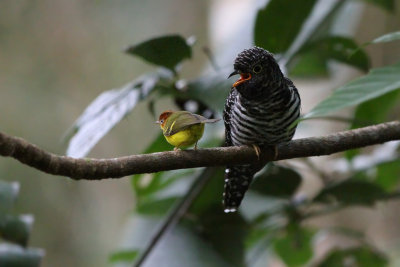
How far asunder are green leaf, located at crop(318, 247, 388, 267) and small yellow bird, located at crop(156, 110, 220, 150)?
159 centimetres

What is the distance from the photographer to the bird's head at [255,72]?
1912 millimetres

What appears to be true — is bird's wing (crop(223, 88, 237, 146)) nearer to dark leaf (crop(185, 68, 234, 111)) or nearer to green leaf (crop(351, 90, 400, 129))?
dark leaf (crop(185, 68, 234, 111))

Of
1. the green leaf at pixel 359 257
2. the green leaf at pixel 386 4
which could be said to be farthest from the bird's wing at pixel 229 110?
the green leaf at pixel 386 4

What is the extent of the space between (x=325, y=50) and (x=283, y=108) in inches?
34.0

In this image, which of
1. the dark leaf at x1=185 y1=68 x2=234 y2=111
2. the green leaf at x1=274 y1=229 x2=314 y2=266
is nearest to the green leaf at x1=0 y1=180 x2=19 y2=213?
the dark leaf at x1=185 y1=68 x2=234 y2=111

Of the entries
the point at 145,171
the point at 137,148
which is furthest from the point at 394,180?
the point at 137,148

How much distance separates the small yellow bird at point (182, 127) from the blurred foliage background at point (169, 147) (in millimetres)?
532

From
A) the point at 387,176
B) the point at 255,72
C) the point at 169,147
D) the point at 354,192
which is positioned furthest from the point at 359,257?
the point at 255,72

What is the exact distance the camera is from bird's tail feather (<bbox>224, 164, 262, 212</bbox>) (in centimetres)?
244

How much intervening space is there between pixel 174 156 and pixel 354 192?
1.35 metres

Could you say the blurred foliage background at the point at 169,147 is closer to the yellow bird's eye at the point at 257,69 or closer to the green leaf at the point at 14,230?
the green leaf at the point at 14,230

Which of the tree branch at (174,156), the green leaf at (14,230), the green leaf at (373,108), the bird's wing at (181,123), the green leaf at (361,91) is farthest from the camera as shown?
the green leaf at (373,108)

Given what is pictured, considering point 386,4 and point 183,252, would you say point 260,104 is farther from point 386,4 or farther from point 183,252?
point 386,4

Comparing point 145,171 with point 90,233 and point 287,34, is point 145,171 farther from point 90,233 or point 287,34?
point 90,233
